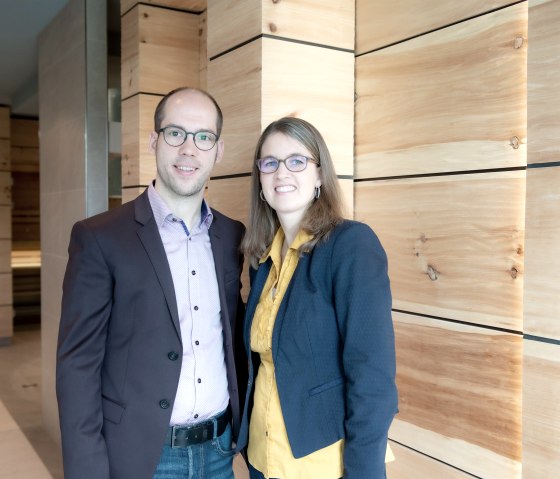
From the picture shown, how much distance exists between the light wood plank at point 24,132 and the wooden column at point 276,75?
7653 millimetres

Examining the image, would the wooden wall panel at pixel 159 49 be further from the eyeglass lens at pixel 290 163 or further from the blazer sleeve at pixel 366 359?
the blazer sleeve at pixel 366 359

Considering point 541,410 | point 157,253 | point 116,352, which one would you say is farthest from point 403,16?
point 116,352

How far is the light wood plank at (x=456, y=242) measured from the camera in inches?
73.6

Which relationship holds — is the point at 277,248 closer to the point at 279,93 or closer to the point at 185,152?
the point at 185,152

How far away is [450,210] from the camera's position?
80.9 inches

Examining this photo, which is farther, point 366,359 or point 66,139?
point 66,139

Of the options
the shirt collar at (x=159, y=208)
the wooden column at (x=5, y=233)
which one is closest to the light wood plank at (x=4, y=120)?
the wooden column at (x=5, y=233)

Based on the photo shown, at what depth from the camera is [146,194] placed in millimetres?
1953

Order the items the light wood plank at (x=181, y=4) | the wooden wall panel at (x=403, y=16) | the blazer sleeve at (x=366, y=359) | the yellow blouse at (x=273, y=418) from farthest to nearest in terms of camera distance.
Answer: the light wood plank at (x=181, y=4)
the wooden wall panel at (x=403, y=16)
the yellow blouse at (x=273, y=418)
the blazer sleeve at (x=366, y=359)

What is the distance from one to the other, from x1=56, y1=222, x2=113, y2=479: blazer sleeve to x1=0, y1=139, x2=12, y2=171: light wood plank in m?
7.32

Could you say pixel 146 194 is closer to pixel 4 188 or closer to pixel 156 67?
pixel 156 67

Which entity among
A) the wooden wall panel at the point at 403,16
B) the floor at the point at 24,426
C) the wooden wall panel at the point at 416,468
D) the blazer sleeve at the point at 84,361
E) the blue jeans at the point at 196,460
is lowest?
the floor at the point at 24,426

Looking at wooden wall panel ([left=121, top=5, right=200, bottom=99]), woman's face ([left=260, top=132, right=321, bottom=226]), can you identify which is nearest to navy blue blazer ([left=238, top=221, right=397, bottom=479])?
woman's face ([left=260, top=132, right=321, bottom=226])

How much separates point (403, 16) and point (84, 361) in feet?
5.35
